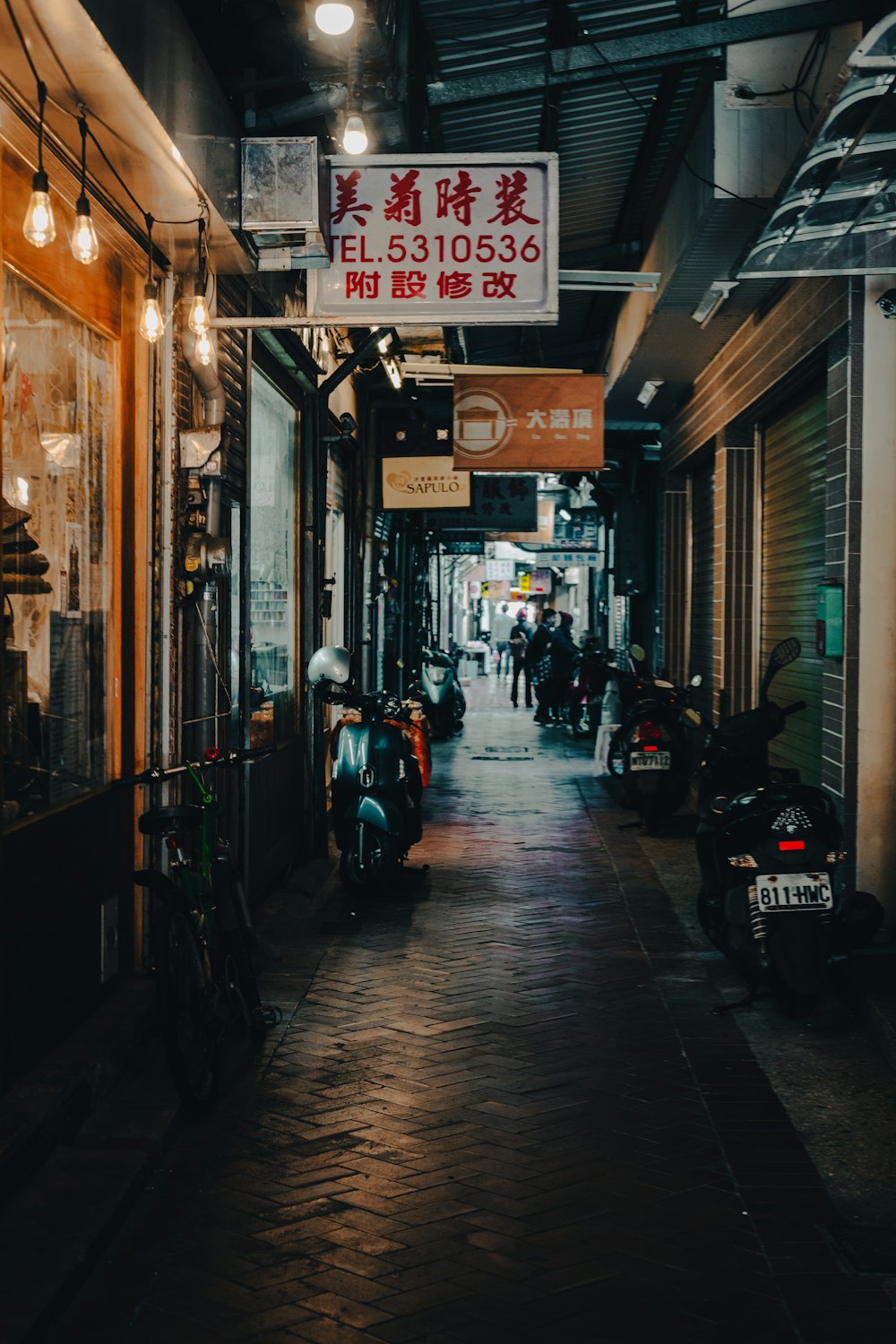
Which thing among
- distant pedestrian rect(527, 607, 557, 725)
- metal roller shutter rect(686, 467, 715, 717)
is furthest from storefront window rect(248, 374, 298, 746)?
distant pedestrian rect(527, 607, 557, 725)

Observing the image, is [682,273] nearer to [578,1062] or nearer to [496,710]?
[578,1062]

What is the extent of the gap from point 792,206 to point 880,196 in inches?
17.9

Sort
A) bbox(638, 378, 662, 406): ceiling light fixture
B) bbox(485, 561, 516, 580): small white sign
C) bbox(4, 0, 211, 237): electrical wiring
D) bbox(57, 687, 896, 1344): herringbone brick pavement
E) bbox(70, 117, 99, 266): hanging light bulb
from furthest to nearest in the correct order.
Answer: bbox(485, 561, 516, 580): small white sign → bbox(638, 378, 662, 406): ceiling light fixture → bbox(70, 117, 99, 266): hanging light bulb → bbox(4, 0, 211, 237): electrical wiring → bbox(57, 687, 896, 1344): herringbone brick pavement

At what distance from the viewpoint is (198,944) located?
4.72 meters

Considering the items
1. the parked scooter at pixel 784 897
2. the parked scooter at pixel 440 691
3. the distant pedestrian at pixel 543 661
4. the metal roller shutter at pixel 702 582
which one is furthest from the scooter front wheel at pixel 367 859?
the distant pedestrian at pixel 543 661

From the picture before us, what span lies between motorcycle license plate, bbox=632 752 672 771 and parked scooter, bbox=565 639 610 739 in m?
7.71

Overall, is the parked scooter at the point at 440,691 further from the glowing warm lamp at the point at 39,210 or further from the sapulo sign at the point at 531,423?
the glowing warm lamp at the point at 39,210

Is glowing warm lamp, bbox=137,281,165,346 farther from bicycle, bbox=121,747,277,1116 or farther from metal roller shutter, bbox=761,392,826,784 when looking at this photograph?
metal roller shutter, bbox=761,392,826,784

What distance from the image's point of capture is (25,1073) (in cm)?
449

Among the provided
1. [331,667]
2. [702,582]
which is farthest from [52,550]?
[702,582]

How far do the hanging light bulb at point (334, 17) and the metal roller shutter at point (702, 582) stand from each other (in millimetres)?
8031

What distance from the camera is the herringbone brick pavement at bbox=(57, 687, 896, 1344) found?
338cm

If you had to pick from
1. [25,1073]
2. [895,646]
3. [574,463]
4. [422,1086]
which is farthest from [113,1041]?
[574,463]

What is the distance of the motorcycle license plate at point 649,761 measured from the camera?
10.9 metres
